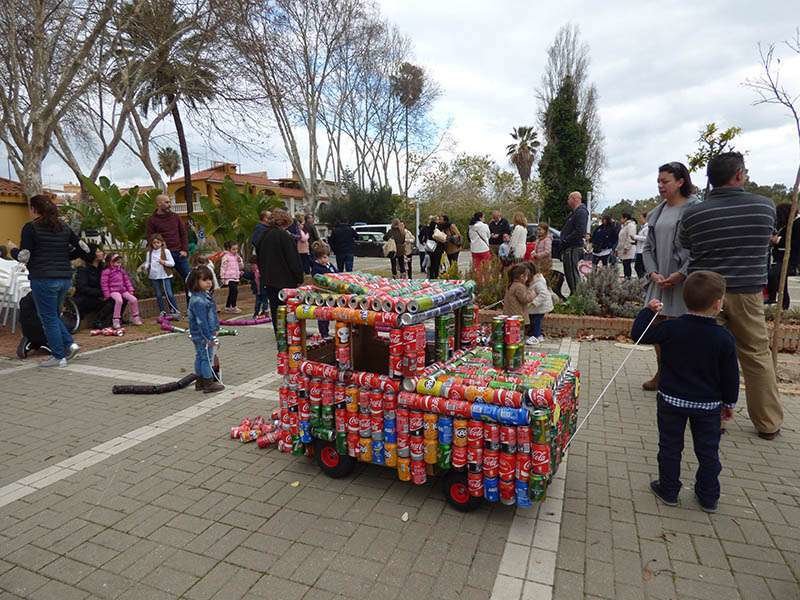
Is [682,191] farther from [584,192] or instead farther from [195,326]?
[584,192]

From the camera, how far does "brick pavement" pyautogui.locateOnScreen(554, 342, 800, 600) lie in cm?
244

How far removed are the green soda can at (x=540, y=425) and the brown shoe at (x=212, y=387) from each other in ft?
12.8

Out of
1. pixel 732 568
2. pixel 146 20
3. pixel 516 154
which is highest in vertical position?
pixel 516 154

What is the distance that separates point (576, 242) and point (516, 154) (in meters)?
43.2

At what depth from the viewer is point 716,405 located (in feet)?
9.40

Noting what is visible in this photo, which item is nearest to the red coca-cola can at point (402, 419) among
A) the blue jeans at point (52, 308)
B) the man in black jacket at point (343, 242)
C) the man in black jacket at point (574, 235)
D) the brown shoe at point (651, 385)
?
the brown shoe at point (651, 385)

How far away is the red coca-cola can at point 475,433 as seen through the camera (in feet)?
9.27

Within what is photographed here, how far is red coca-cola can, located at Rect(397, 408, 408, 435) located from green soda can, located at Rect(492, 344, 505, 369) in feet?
2.24

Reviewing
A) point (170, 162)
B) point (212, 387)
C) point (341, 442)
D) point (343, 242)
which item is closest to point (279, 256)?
point (212, 387)

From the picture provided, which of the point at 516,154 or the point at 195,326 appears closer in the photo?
the point at 195,326

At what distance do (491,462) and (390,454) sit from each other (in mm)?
682

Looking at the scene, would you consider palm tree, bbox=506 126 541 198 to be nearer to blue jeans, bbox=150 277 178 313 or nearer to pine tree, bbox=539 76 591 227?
pine tree, bbox=539 76 591 227

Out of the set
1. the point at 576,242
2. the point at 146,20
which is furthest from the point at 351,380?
the point at 146,20

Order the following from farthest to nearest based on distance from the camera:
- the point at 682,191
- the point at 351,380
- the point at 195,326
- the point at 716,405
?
the point at 195,326, the point at 682,191, the point at 351,380, the point at 716,405
